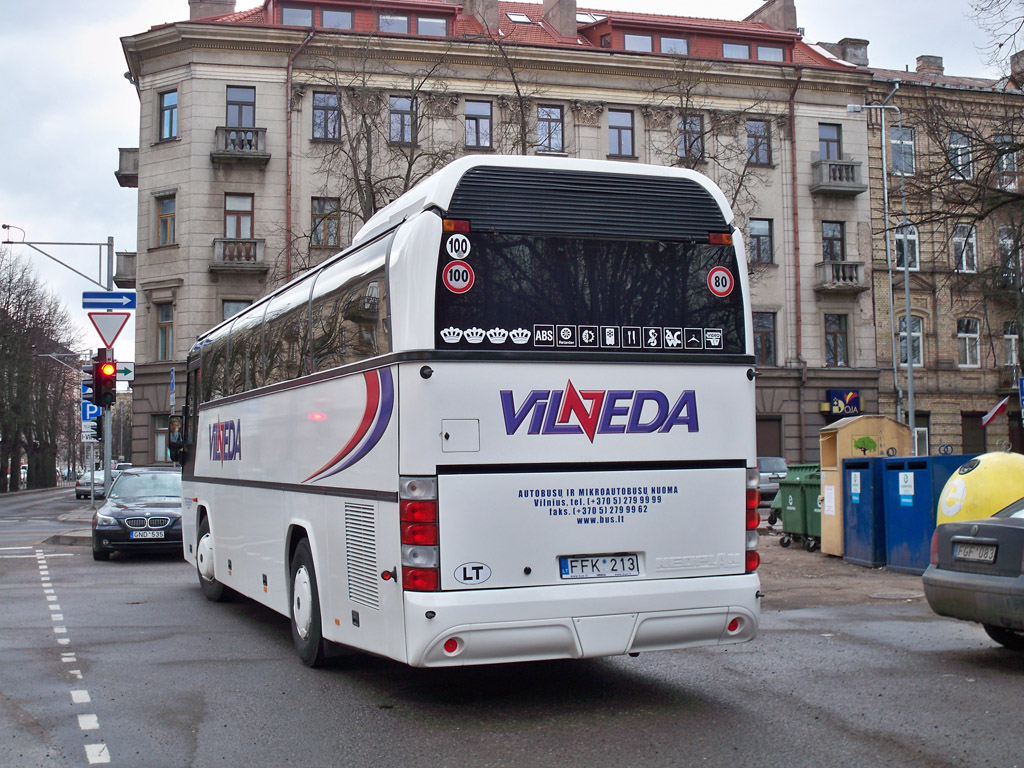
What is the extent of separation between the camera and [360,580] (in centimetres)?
739

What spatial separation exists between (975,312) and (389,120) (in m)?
24.1

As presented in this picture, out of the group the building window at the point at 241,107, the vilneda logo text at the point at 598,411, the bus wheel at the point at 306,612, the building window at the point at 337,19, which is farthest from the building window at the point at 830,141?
the vilneda logo text at the point at 598,411

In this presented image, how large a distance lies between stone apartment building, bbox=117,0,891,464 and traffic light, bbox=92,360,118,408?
40.9ft

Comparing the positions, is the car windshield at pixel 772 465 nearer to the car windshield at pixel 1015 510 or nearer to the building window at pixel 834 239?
the building window at pixel 834 239

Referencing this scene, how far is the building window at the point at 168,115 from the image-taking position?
129 feet

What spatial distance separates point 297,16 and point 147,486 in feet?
82.1

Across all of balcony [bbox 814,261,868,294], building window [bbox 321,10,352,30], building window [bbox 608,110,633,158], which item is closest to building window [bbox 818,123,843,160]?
balcony [bbox 814,261,868,294]

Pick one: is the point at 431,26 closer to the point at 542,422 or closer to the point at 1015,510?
the point at 1015,510

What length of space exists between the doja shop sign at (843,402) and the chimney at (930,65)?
57.4ft

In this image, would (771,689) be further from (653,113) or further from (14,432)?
(14,432)

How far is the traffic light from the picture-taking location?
22878mm

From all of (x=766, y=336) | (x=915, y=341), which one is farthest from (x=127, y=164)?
(x=915, y=341)

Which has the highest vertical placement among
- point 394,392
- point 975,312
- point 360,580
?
point 975,312

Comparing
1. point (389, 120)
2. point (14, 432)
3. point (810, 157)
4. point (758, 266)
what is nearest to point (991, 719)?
point (389, 120)
